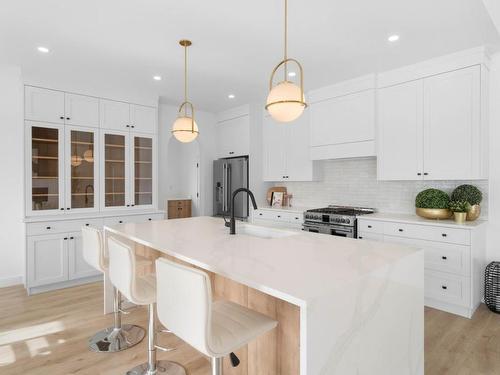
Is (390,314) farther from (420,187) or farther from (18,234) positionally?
(18,234)

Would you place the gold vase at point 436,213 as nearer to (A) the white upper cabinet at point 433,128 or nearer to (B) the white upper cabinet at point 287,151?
(A) the white upper cabinet at point 433,128

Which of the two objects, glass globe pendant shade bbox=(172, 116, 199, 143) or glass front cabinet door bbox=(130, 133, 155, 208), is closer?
glass globe pendant shade bbox=(172, 116, 199, 143)

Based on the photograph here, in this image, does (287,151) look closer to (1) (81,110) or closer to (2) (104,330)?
(1) (81,110)

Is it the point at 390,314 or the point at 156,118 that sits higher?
the point at 156,118

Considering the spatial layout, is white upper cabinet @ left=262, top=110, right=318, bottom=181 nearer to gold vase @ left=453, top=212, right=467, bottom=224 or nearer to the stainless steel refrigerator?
the stainless steel refrigerator

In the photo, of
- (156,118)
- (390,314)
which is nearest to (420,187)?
(390,314)

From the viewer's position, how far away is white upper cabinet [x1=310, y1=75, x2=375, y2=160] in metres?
3.98

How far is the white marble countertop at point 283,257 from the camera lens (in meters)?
1.29

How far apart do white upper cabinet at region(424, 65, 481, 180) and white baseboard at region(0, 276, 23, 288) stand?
520 centimetres

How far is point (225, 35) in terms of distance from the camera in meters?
2.90

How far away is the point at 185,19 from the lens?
2611mm

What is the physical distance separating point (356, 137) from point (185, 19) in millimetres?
2544

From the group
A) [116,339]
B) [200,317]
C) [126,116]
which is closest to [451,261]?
[200,317]

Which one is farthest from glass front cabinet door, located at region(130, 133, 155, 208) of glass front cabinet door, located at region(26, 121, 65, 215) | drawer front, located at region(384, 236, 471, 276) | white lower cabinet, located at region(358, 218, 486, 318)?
drawer front, located at region(384, 236, 471, 276)
